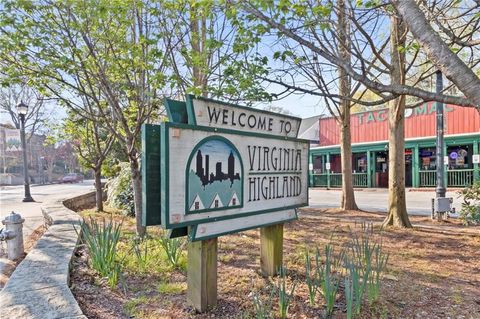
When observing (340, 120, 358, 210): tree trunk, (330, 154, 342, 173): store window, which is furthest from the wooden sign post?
(330, 154, 342, 173): store window

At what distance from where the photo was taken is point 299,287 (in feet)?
11.3

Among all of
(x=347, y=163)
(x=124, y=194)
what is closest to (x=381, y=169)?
(x=347, y=163)

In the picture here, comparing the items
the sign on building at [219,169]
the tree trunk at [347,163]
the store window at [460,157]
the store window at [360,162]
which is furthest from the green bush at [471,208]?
the store window at [360,162]

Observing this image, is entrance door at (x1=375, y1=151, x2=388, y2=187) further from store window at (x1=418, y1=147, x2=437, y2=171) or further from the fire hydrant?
the fire hydrant

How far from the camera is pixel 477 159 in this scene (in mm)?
15930

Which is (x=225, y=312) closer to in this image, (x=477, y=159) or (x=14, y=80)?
(x=14, y=80)

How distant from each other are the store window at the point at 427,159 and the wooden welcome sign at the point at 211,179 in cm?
1930

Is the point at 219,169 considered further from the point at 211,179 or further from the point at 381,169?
the point at 381,169

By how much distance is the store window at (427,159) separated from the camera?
2000 centimetres

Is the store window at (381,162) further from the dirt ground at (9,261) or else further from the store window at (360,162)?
the dirt ground at (9,261)

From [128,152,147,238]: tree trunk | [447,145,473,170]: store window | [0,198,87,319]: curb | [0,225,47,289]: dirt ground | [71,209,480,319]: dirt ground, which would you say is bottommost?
[0,225,47,289]: dirt ground

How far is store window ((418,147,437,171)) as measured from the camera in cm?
2000

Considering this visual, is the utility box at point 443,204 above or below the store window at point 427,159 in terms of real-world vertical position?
below

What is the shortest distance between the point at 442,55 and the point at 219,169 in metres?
2.07
